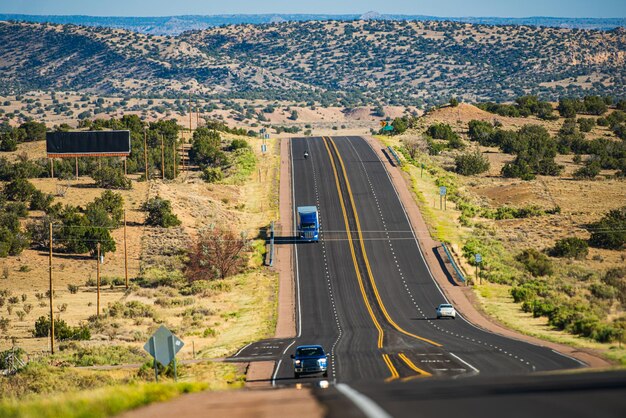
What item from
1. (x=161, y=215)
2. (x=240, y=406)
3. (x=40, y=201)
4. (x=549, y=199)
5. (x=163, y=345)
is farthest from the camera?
(x=549, y=199)

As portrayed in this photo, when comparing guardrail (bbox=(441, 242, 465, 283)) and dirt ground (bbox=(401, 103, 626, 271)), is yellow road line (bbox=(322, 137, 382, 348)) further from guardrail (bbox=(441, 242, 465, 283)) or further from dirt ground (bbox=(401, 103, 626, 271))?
dirt ground (bbox=(401, 103, 626, 271))

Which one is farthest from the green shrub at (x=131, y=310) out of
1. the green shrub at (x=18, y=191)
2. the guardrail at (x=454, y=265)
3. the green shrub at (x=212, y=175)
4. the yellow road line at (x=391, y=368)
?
the green shrub at (x=212, y=175)

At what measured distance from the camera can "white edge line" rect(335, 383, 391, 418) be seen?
15.1 meters

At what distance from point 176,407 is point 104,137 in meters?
83.7

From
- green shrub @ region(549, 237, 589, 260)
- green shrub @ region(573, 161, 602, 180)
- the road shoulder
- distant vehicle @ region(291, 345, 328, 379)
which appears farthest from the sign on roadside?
green shrub @ region(573, 161, 602, 180)

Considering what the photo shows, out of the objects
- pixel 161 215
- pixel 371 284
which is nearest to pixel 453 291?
pixel 371 284

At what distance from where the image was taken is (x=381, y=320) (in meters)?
57.2

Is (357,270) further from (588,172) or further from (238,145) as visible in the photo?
(588,172)

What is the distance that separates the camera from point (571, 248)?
256 feet

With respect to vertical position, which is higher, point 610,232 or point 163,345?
point 610,232

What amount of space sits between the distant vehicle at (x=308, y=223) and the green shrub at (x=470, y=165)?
42882 millimetres

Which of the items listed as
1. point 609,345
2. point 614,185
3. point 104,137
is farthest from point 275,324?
point 614,185

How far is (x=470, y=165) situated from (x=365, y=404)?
10291 cm

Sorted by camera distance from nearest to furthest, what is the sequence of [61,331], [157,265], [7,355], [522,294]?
[7,355]
[61,331]
[522,294]
[157,265]
